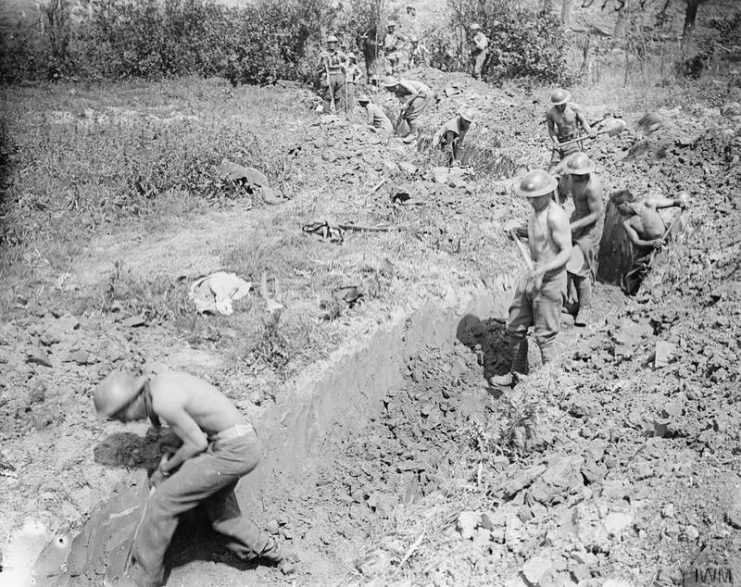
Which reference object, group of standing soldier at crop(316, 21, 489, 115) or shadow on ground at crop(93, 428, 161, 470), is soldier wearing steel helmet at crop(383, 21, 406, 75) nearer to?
group of standing soldier at crop(316, 21, 489, 115)

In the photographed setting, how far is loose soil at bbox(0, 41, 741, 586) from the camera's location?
15.3 feet

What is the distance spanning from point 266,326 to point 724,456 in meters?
3.62

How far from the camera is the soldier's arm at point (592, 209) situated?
7598mm

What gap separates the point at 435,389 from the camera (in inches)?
272

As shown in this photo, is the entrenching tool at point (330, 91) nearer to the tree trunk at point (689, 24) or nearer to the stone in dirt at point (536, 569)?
the tree trunk at point (689, 24)

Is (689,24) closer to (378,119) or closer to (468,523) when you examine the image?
(378,119)

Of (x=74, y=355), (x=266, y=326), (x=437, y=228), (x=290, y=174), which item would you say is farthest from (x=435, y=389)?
(x=290, y=174)

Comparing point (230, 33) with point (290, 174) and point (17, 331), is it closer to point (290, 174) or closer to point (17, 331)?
point (290, 174)

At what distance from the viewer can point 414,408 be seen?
264 inches

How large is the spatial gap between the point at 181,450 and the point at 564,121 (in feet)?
24.8

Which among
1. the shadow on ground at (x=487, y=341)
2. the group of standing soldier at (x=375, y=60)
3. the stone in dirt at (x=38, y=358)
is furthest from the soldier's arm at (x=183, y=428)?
the group of standing soldier at (x=375, y=60)

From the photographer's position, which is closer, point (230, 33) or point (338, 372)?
point (338, 372)

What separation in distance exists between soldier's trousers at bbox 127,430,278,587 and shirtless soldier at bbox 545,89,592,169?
6.99 metres

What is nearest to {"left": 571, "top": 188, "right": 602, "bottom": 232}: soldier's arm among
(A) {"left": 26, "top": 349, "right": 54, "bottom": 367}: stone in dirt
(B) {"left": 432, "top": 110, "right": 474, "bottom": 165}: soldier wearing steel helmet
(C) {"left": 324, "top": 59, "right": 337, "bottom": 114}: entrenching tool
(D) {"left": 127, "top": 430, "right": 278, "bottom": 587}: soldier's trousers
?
(B) {"left": 432, "top": 110, "right": 474, "bottom": 165}: soldier wearing steel helmet
